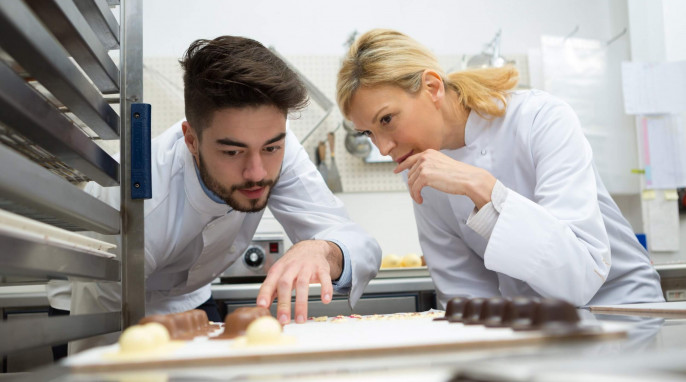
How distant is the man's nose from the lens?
1360mm

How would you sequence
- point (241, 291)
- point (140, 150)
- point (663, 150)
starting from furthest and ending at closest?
point (663, 150) < point (241, 291) < point (140, 150)

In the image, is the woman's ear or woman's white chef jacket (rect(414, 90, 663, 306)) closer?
woman's white chef jacket (rect(414, 90, 663, 306))

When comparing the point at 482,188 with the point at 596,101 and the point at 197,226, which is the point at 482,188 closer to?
the point at 197,226

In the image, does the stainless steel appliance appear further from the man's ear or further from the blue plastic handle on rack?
the blue plastic handle on rack

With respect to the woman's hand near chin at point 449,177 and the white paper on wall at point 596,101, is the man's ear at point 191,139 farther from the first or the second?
the white paper on wall at point 596,101

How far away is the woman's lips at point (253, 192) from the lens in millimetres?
1434

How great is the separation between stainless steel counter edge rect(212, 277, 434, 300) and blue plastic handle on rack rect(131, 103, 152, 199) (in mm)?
1277

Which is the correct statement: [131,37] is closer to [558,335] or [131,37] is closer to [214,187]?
[214,187]

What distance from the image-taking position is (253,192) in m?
1.45

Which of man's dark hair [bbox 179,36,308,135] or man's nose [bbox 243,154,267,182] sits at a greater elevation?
man's dark hair [bbox 179,36,308,135]

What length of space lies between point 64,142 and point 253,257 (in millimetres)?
1872

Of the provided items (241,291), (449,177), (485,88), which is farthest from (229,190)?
(241,291)

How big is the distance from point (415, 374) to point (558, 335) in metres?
0.24

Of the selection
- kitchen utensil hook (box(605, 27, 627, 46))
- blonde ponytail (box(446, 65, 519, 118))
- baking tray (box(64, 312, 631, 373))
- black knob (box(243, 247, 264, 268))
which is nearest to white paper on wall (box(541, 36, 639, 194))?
kitchen utensil hook (box(605, 27, 627, 46))
